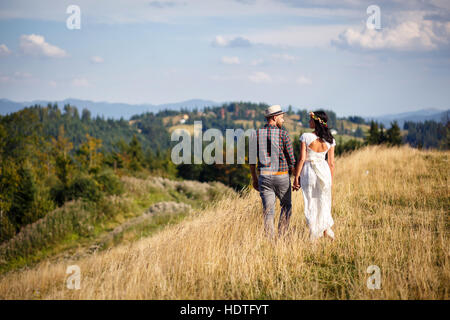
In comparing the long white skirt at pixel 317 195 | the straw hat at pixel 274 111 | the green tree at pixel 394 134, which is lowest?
the long white skirt at pixel 317 195

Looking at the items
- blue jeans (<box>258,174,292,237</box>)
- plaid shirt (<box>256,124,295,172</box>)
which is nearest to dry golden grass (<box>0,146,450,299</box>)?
blue jeans (<box>258,174,292,237</box>)

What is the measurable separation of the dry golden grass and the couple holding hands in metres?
0.30

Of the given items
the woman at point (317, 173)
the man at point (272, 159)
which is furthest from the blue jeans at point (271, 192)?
the woman at point (317, 173)

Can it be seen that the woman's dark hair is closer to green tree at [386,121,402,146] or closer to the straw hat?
the straw hat

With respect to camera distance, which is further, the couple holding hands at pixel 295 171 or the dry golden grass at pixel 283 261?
the couple holding hands at pixel 295 171

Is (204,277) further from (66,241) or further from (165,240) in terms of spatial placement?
(66,241)

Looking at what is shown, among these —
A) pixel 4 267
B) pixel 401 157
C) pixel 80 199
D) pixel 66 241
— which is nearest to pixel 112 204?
pixel 80 199

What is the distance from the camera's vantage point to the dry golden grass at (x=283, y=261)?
3775 millimetres

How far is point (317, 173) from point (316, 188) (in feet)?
0.86

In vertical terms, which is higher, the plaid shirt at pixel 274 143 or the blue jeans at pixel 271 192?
the plaid shirt at pixel 274 143

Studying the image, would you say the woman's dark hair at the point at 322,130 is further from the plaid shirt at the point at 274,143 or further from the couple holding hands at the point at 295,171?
the plaid shirt at the point at 274,143

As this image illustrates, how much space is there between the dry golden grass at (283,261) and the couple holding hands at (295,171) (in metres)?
0.30

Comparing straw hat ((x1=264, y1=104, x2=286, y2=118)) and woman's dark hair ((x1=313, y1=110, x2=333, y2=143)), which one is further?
woman's dark hair ((x1=313, y1=110, x2=333, y2=143))

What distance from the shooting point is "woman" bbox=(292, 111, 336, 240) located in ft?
17.1
